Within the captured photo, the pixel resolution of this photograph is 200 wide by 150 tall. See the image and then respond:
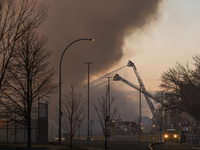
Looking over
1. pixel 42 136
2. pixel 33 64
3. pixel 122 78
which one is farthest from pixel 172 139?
pixel 122 78

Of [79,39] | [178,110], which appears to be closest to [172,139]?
[178,110]

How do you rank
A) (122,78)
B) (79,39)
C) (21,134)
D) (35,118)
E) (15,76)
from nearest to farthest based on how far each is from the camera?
1. (15,76)
2. (79,39)
3. (35,118)
4. (21,134)
5. (122,78)

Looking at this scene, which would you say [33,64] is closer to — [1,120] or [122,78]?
[1,120]

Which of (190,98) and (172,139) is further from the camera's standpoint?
(172,139)

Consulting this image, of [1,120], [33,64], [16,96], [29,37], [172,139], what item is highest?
[29,37]

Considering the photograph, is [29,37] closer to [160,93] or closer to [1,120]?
[1,120]

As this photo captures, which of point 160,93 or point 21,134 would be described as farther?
point 160,93

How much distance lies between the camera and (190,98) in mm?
38281

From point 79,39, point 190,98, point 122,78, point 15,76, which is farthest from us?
point 122,78

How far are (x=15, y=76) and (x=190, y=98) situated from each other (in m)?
22.5

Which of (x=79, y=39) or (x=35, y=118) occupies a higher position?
(x=79, y=39)

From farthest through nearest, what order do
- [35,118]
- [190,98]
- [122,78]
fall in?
[122,78] < [190,98] < [35,118]

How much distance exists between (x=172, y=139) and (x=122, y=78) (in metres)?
141

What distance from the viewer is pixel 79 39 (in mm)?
28969
